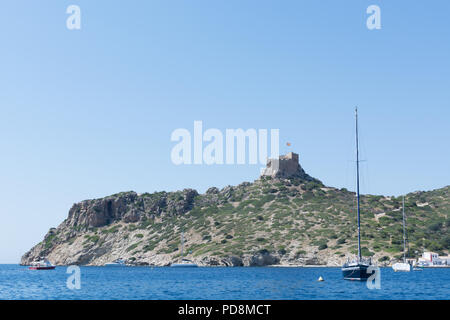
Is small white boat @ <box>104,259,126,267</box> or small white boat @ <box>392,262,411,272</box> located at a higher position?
small white boat @ <box>392,262,411,272</box>

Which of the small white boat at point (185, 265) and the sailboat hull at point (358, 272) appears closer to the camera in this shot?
the sailboat hull at point (358, 272)

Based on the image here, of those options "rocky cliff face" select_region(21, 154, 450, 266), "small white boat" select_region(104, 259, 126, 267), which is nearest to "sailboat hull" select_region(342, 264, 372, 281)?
"rocky cliff face" select_region(21, 154, 450, 266)

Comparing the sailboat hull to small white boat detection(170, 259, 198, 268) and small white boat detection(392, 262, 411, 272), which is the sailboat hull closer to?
small white boat detection(392, 262, 411, 272)

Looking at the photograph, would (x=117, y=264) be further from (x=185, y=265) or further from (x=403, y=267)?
(x=403, y=267)

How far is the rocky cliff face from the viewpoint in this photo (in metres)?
137

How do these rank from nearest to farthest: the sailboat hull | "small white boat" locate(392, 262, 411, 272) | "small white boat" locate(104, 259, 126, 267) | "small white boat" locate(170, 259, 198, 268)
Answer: the sailboat hull, "small white boat" locate(392, 262, 411, 272), "small white boat" locate(170, 259, 198, 268), "small white boat" locate(104, 259, 126, 267)

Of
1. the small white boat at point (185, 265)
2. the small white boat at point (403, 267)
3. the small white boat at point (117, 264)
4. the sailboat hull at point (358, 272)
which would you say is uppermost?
the sailboat hull at point (358, 272)

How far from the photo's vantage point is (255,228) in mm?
159000

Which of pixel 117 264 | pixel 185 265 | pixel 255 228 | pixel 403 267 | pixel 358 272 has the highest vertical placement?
pixel 358 272

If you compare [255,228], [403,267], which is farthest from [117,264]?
[403,267]

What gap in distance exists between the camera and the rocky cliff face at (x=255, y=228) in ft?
449

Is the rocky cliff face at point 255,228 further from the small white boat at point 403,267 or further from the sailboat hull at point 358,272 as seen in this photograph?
Result: the sailboat hull at point 358,272

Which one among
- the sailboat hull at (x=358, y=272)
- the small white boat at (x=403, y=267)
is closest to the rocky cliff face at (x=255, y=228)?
the small white boat at (x=403, y=267)
